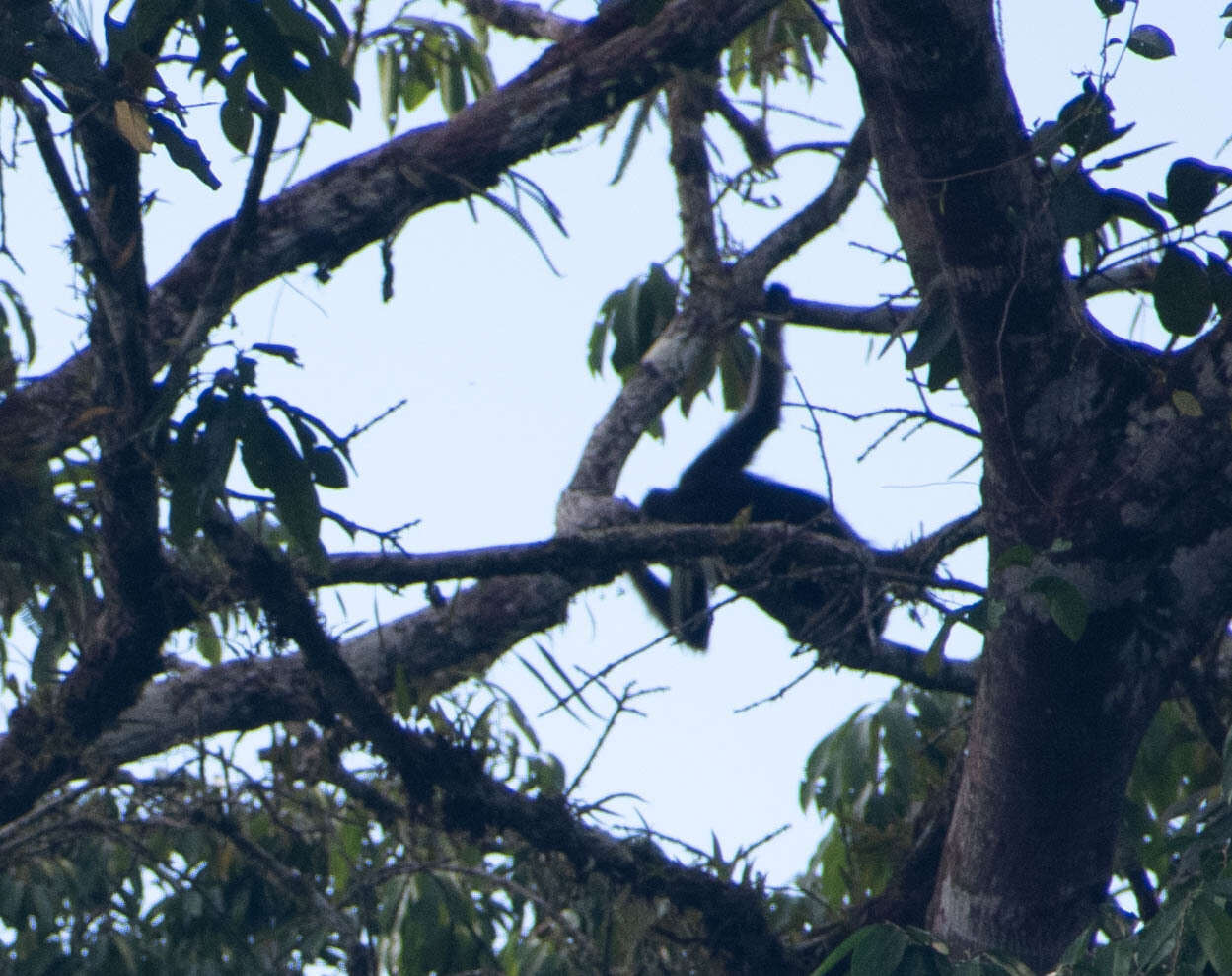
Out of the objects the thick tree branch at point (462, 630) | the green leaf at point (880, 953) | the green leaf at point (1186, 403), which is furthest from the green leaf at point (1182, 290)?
the green leaf at point (880, 953)

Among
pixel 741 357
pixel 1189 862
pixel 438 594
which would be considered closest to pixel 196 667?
pixel 438 594

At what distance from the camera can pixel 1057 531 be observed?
2.08 metres

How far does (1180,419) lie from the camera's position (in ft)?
6.77

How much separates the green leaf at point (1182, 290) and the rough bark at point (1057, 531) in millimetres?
254

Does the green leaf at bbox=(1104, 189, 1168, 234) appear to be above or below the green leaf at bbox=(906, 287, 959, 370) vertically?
below

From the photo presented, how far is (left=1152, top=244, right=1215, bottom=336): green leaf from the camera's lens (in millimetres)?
1713

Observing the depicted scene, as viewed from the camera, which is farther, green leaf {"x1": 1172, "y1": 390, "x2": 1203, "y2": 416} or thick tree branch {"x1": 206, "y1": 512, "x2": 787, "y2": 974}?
thick tree branch {"x1": 206, "y1": 512, "x2": 787, "y2": 974}

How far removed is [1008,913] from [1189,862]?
1.86ft

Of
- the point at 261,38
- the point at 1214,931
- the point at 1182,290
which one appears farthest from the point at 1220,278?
the point at 261,38

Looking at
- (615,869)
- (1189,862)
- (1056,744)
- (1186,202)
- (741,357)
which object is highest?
(741,357)

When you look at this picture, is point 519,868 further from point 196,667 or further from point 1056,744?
point 1056,744

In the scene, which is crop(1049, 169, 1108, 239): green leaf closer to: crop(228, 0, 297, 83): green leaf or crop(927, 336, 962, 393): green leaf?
crop(927, 336, 962, 393): green leaf

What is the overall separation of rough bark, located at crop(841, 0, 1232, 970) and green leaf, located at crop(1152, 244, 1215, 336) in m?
0.25

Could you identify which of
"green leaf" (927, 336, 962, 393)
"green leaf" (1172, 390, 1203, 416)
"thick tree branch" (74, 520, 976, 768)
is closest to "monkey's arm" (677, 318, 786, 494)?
"thick tree branch" (74, 520, 976, 768)
